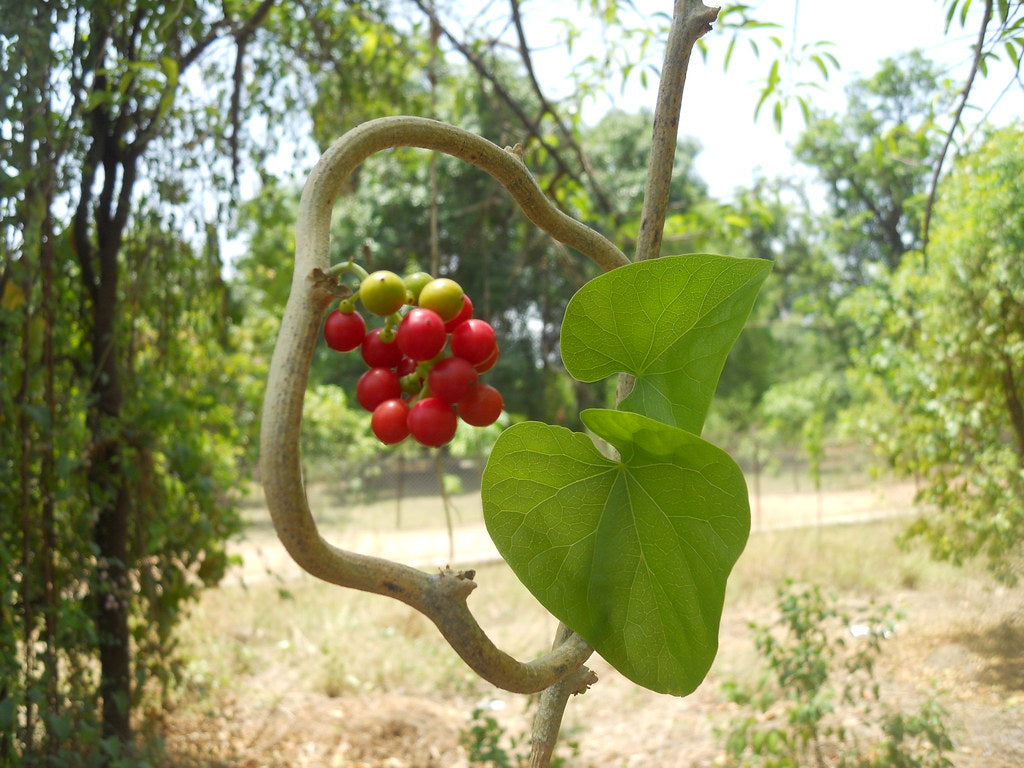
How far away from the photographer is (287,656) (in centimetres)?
291

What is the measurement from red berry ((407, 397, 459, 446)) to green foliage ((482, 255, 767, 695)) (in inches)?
1.1

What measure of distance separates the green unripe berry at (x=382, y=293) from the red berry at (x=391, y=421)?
0.19 ft

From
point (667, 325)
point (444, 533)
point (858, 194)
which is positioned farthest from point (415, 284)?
point (858, 194)

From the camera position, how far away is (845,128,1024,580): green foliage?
1579mm

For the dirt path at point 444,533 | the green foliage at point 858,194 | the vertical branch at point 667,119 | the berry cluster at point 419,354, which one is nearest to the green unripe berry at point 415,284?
the berry cluster at point 419,354

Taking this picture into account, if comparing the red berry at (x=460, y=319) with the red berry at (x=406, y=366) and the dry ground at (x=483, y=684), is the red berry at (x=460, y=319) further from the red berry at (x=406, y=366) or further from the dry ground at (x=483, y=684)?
the dry ground at (x=483, y=684)

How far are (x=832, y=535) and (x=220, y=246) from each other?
392 centimetres

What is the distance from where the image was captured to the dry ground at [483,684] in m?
1.99

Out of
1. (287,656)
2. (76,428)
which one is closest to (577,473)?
(76,428)

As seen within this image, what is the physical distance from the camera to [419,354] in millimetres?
359

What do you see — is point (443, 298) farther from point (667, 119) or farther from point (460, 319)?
point (667, 119)

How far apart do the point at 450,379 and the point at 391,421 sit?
37 mm

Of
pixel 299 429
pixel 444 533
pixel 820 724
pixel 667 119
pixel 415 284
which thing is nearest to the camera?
pixel 299 429

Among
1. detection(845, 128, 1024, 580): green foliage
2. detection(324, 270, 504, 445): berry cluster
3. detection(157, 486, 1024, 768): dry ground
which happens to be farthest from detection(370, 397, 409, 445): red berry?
detection(845, 128, 1024, 580): green foliage
